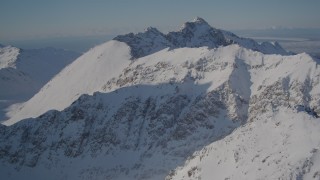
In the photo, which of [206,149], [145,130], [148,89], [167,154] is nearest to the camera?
[206,149]

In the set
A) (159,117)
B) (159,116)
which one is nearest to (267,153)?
(159,117)

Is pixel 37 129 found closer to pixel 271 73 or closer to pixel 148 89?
pixel 148 89

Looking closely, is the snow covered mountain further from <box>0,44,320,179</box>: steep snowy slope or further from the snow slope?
the snow slope

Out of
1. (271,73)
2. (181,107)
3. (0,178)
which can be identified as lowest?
(0,178)

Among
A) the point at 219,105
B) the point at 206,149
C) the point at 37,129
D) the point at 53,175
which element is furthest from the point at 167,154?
the point at 206,149

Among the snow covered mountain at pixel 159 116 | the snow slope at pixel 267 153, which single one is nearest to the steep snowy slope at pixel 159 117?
the snow covered mountain at pixel 159 116

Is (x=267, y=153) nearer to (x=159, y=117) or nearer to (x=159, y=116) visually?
(x=159, y=117)

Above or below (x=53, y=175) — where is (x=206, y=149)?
above

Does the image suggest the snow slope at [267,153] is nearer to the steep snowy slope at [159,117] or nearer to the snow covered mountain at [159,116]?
the snow covered mountain at [159,116]
